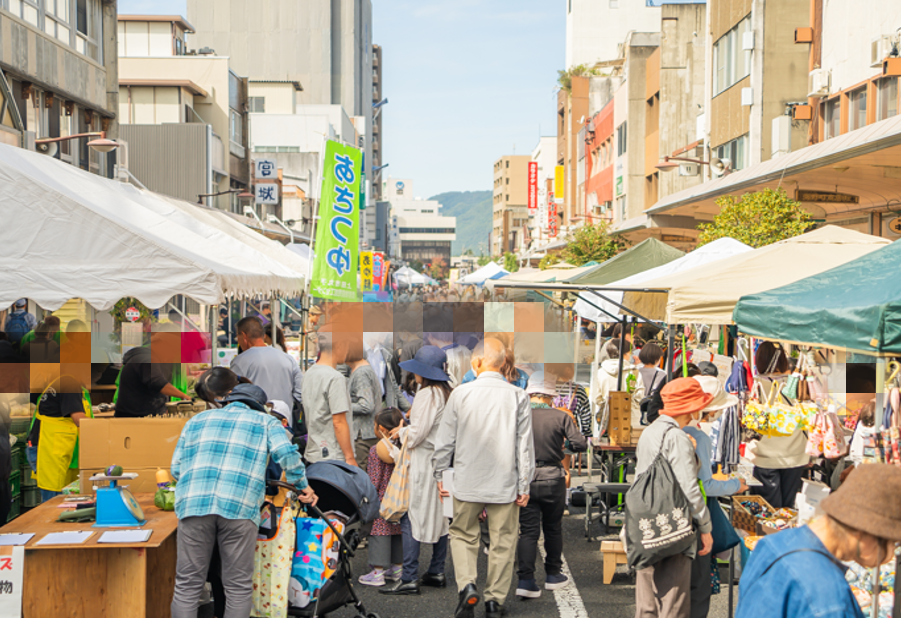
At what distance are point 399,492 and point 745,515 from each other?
2636 millimetres

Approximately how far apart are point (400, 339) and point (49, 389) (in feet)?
20.5

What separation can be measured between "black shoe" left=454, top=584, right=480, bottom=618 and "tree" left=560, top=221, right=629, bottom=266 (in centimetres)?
2491

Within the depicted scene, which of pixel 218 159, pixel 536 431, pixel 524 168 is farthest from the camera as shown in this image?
pixel 524 168

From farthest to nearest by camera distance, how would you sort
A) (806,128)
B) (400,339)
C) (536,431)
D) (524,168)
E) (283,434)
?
(524,168) < (806,128) < (400,339) < (536,431) < (283,434)

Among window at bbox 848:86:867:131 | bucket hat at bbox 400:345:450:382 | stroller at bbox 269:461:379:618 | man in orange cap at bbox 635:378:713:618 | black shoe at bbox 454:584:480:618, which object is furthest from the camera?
window at bbox 848:86:867:131

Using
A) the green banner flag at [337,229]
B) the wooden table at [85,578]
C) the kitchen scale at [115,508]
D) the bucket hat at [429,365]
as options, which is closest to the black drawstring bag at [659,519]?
the bucket hat at [429,365]

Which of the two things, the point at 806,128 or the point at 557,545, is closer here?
the point at 557,545

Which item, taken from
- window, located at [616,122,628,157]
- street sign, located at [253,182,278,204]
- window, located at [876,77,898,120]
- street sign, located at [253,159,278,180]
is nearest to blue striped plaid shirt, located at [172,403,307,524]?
window, located at [876,77,898,120]

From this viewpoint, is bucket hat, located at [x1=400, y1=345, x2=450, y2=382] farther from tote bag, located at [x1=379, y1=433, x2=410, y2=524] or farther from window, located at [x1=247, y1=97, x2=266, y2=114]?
window, located at [x1=247, y1=97, x2=266, y2=114]

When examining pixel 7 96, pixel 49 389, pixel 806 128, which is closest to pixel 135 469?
pixel 49 389

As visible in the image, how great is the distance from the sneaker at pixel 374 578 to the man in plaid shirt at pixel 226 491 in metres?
1.81

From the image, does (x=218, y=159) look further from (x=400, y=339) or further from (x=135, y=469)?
(x=135, y=469)

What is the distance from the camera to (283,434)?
4.83 meters

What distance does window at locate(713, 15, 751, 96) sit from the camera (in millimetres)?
24281
